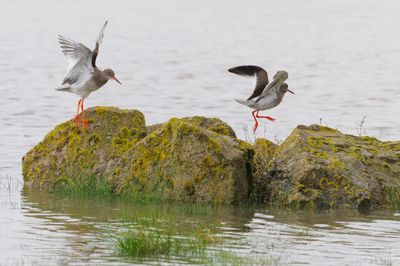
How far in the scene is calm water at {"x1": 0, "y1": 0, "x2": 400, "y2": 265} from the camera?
11.3m

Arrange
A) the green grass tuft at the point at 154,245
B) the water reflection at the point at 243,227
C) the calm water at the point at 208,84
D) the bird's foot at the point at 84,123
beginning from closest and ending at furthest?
the green grass tuft at the point at 154,245 < the water reflection at the point at 243,227 < the calm water at the point at 208,84 < the bird's foot at the point at 84,123

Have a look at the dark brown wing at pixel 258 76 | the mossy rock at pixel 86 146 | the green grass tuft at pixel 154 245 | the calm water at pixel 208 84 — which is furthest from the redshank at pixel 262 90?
the green grass tuft at pixel 154 245

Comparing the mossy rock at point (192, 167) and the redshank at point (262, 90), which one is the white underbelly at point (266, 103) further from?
the mossy rock at point (192, 167)

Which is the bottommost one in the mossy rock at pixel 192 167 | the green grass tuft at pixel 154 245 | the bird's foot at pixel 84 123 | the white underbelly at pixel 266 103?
the green grass tuft at pixel 154 245

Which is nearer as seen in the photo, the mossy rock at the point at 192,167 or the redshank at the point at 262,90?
the mossy rock at the point at 192,167

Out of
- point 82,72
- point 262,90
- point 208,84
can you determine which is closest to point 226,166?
point 262,90

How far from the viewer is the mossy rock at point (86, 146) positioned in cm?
1437

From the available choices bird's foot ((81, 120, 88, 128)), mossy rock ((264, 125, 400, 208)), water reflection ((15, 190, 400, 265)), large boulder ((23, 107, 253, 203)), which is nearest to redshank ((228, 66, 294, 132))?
large boulder ((23, 107, 253, 203))

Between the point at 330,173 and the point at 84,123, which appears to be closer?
the point at 330,173

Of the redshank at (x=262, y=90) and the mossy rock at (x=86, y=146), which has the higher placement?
the redshank at (x=262, y=90)

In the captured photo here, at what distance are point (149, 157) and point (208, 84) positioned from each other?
17310 mm

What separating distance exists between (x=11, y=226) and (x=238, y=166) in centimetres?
324

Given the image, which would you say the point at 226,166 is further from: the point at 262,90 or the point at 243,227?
the point at 262,90

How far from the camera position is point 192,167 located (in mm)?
13414
